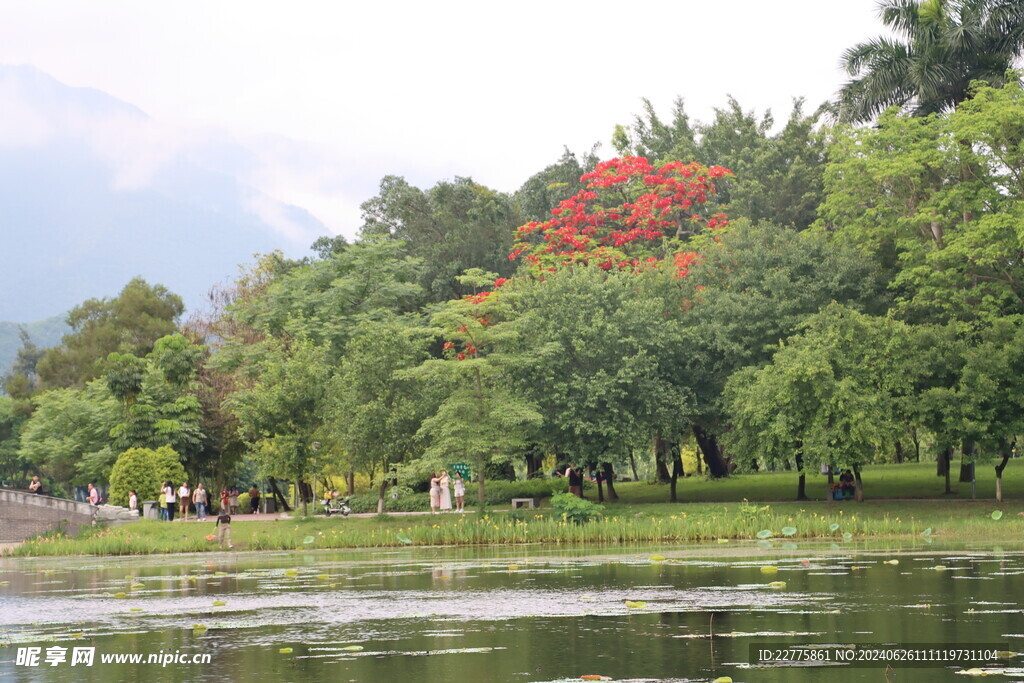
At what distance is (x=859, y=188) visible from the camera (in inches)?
1980

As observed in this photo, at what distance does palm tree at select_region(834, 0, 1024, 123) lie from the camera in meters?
50.6

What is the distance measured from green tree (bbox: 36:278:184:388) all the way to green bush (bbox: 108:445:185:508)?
33408mm

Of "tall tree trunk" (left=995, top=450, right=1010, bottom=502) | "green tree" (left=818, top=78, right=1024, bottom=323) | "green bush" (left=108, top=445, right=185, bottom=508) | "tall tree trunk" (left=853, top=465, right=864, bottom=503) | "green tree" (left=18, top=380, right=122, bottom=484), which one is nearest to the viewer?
"tall tree trunk" (left=995, top=450, right=1010, bottom=502)

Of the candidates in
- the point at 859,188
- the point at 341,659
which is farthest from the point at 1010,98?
the point at 341,659

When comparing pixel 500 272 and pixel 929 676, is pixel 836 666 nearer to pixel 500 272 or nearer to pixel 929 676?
pixel 929 676

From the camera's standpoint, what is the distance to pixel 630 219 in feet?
205

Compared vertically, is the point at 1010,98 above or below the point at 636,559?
above

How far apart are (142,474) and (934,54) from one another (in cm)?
4185

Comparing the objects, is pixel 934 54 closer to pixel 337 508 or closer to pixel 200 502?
pixel 337 508

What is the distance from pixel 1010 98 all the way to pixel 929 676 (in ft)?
124

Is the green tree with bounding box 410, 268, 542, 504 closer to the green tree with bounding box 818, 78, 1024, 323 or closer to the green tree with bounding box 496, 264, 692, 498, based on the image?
the green tree with bounding box 496, 264, 692, 498

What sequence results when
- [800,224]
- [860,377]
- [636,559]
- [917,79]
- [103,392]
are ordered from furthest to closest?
[800,224] → [103,392] → [917,79] → [860,377] → [636,559]

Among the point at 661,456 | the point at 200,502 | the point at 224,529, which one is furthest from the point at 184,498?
the point at 661,456

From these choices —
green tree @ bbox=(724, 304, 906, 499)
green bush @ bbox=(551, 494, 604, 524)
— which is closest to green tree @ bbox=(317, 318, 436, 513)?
green bush @ bbox=(551, 494, 604, 524)
